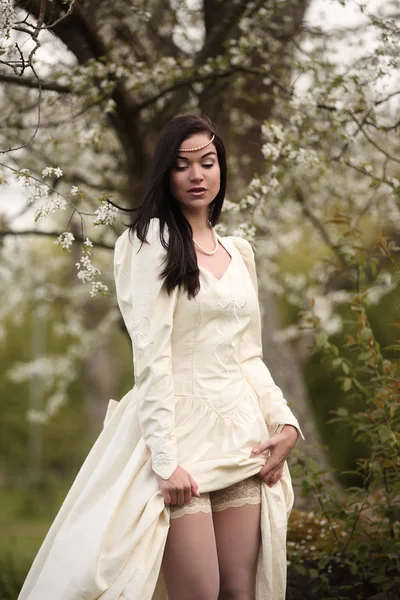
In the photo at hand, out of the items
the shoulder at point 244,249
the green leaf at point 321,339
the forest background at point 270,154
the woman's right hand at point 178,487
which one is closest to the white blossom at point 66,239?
the forest background at point 270,154

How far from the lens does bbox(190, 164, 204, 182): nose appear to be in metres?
2.43

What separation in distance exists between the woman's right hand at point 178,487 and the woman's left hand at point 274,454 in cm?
28

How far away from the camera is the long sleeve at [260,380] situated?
2.48 m

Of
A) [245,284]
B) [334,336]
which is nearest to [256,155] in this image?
[245,284]

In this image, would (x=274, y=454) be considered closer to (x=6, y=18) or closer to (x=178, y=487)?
(x=178, y=487)

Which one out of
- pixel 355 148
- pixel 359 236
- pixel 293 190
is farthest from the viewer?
pixel 355 148

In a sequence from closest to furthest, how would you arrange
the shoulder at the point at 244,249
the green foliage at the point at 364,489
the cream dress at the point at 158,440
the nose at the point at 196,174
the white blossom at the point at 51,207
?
the cream dress at the point at 158,440 < the nose at the point at 196,174 < the white blossom at the point at 51,207 < the shoulder at the point at 244,249 < the green foliage at the point at 364,489

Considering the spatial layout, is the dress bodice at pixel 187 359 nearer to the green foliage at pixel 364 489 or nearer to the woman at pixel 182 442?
the woman at pixel 182 442

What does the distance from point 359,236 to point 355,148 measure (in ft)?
9.83

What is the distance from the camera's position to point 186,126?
2.45 m

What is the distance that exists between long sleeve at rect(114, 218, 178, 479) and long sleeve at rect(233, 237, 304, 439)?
0.41 meters

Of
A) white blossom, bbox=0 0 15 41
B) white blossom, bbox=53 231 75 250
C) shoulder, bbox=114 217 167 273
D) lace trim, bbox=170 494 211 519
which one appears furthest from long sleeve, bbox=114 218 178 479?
white blossom, bbox=0 0 15 41

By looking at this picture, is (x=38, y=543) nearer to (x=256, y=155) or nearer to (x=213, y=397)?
(x=256, y=155)

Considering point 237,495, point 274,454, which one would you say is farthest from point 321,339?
point 237,495
